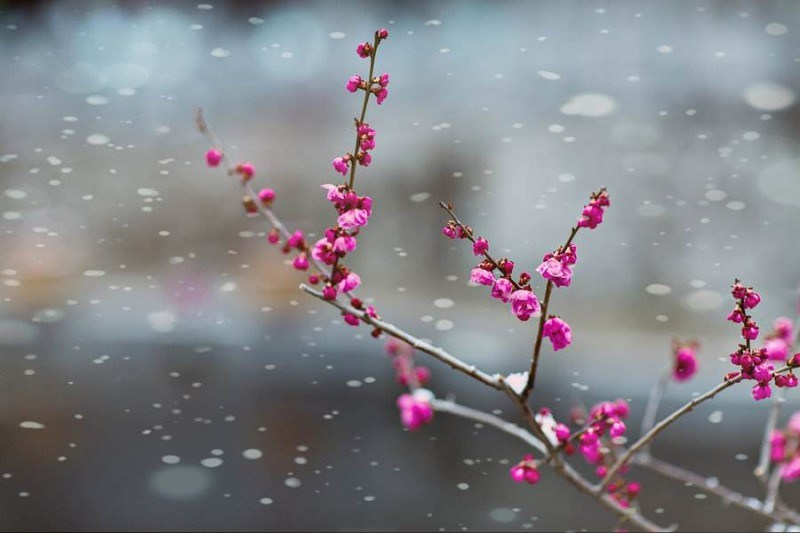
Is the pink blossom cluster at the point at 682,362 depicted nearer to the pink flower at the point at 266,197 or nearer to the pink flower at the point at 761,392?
the pink flower at the point at 761,392

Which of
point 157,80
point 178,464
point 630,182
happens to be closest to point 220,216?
point 157,80

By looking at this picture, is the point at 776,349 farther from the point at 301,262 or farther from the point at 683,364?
the point at 301,262

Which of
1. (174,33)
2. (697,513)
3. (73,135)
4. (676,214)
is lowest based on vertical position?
(697,513)

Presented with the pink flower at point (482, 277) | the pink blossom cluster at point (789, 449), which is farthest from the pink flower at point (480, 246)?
the pink blossom cluster at point (789, 449)

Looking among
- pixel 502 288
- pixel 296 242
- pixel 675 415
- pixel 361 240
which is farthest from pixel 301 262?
pixel 361 240

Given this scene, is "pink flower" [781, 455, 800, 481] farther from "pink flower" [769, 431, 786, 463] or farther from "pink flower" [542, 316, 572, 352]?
"pink flower" [542, 316, 572, 352]

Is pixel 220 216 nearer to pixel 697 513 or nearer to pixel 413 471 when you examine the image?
pixel 413 471
